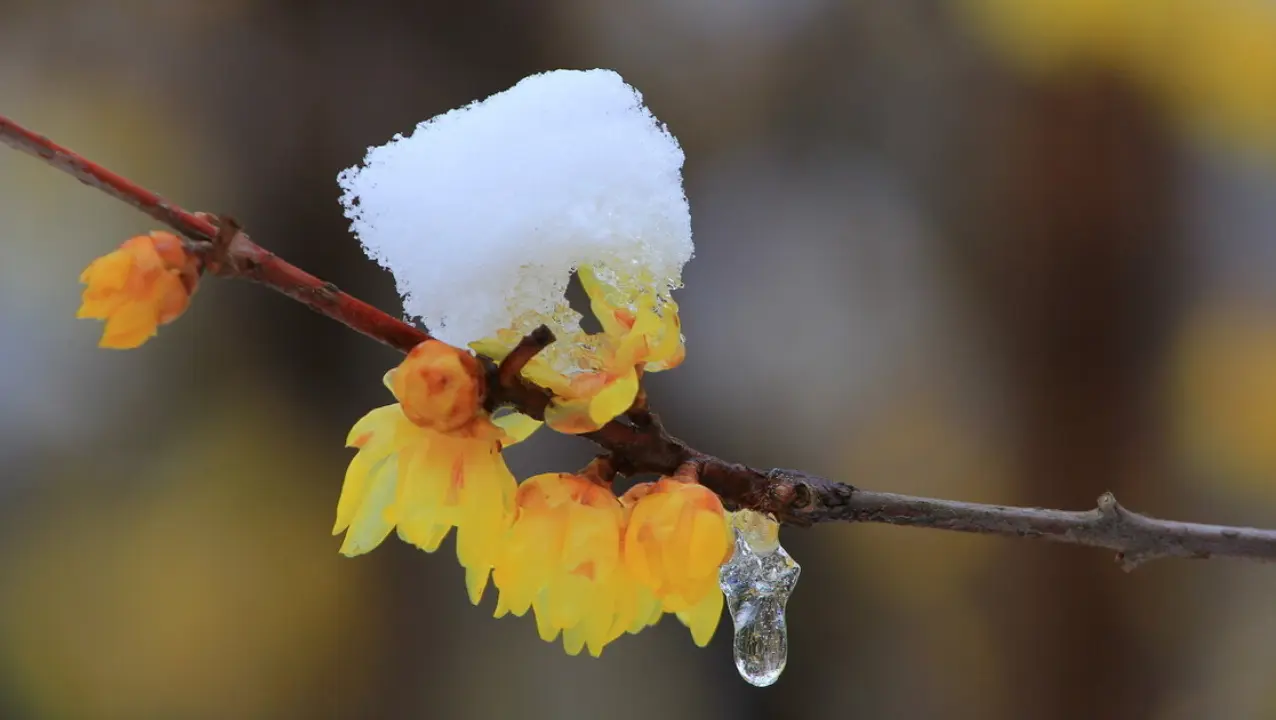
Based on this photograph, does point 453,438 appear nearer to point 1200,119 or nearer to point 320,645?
point 320,645

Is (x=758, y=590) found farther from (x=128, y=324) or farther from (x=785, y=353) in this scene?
(x=785, y=353)

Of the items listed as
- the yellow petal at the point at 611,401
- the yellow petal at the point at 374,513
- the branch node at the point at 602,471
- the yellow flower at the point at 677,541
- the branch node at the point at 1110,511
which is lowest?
the yellow petal at the point at 374,513

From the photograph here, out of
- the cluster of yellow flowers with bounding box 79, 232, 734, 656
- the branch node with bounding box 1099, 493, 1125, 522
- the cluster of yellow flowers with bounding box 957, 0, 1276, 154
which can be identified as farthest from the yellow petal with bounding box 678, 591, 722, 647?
the cluster of yellow flowers with bounding box 957, 0, 1276, 154

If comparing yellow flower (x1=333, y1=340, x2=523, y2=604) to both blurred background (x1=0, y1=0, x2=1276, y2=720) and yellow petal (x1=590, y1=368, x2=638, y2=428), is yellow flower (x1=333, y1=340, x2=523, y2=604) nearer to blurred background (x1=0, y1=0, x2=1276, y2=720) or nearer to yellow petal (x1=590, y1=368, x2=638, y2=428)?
yellow petal (x1=590, y1=368, x2=638, y2=428)

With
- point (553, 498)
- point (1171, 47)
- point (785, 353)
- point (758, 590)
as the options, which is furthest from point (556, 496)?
point (1171, 47)

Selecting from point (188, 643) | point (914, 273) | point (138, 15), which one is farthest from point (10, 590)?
point (914, 273)

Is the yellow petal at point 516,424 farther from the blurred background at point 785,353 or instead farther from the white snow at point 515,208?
the blurred background at point 785,353

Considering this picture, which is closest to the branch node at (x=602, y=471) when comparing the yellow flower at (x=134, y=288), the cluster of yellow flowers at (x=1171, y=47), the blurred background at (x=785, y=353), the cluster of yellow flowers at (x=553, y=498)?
the cluster of yellow flowers at (x=553, y=498)
